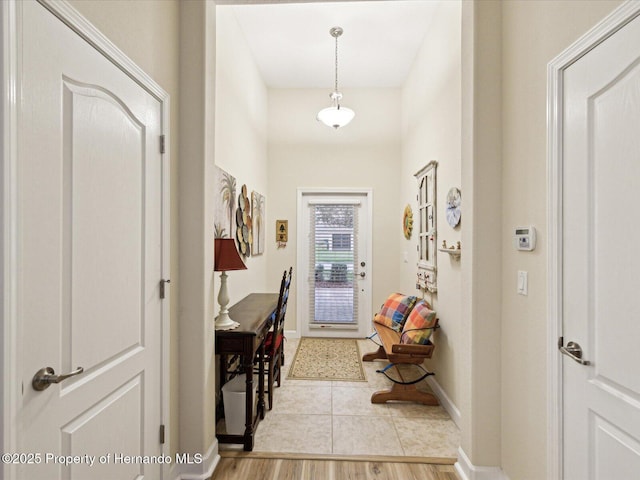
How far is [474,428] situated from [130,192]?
2078 millimetres

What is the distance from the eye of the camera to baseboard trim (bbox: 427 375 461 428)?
2555mm

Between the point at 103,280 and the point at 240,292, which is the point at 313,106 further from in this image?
the point at 103,280

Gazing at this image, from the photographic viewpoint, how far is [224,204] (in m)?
2.86

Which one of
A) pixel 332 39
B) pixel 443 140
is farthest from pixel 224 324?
pixel 332 39

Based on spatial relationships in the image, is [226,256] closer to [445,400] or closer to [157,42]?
[157,42]

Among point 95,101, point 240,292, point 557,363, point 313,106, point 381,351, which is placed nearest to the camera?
point 95,101

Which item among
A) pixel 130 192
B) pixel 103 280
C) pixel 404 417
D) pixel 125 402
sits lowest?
pixel 404 417

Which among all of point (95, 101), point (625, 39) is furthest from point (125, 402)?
point (625, 39)

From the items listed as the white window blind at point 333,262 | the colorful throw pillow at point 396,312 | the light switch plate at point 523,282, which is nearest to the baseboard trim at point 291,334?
the white window blind at point 333,262

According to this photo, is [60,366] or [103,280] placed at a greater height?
[103,280]

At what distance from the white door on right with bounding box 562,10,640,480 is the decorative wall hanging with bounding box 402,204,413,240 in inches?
112

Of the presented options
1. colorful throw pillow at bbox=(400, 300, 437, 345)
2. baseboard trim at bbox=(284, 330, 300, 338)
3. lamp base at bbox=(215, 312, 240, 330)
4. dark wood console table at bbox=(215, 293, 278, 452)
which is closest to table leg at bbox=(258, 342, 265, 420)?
dark wood console table at bbox=(215, 293, 278, 452)

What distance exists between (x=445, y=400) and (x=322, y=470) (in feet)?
4.21

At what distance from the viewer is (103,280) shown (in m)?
1.29
